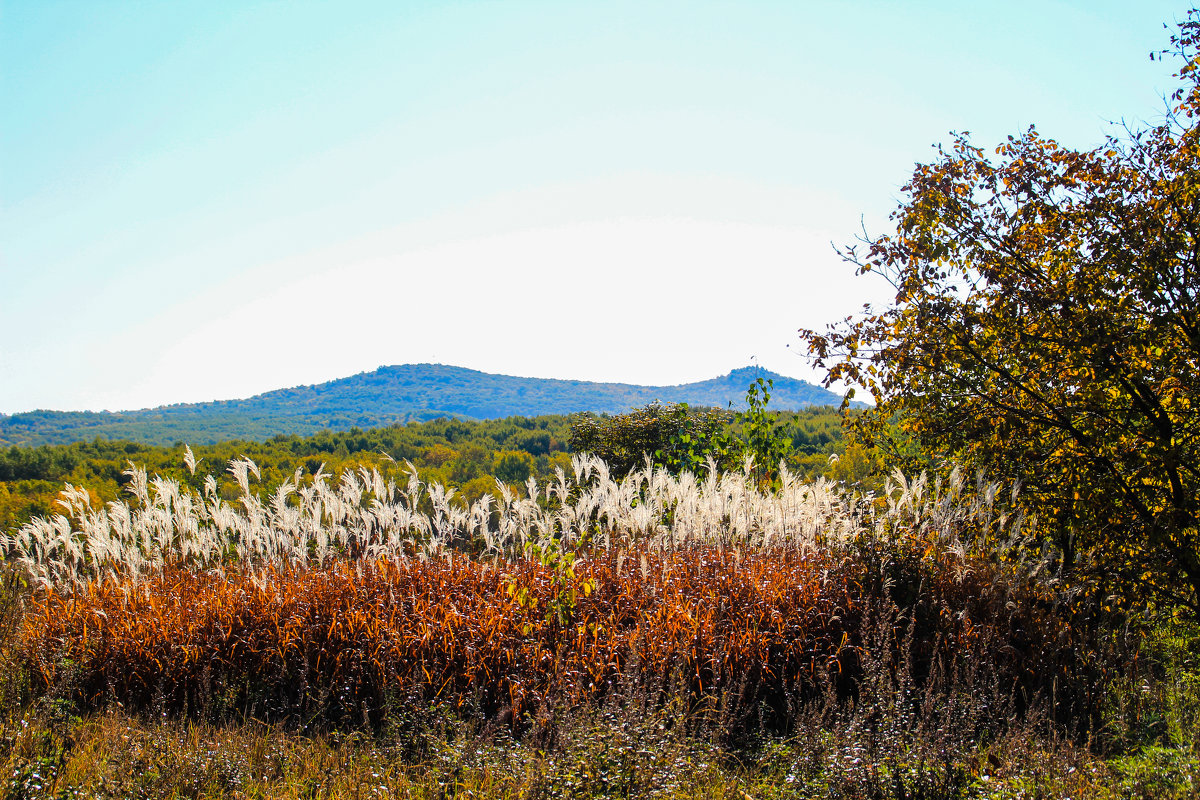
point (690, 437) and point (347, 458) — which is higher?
point (690, 437)

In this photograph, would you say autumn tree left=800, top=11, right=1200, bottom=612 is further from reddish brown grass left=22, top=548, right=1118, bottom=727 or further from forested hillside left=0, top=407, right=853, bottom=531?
forested hillside left=0, top=407, right=853, bottom=531

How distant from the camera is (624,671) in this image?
12.5ft

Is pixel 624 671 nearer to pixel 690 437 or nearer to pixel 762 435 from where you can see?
pixel 762 435

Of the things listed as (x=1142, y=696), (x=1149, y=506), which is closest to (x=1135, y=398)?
(x=1149, y=506)

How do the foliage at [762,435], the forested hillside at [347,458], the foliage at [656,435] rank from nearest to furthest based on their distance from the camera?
the foliage at [762,435] < the foliage at [656,435] < the forested hillside at [347,458]

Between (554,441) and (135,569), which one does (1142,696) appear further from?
(554,441)

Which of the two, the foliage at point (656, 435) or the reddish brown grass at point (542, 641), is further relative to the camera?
the foliage at point (656, 435)

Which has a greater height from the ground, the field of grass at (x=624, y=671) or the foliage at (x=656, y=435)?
the foliage at (x=656, y=435)

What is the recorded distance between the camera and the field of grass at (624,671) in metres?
3.04

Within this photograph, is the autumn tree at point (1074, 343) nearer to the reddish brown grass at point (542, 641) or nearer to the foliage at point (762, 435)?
the reddish brown grass at point (542, 641)

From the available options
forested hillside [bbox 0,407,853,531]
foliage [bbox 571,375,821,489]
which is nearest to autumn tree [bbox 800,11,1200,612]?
foliage [bbox 571,375,821,489]

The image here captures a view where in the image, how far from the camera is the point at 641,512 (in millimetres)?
5719

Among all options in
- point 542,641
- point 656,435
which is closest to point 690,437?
point 656,435

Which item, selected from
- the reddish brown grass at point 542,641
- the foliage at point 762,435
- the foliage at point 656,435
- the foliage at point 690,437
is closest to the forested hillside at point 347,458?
the foliage at point 690,437
